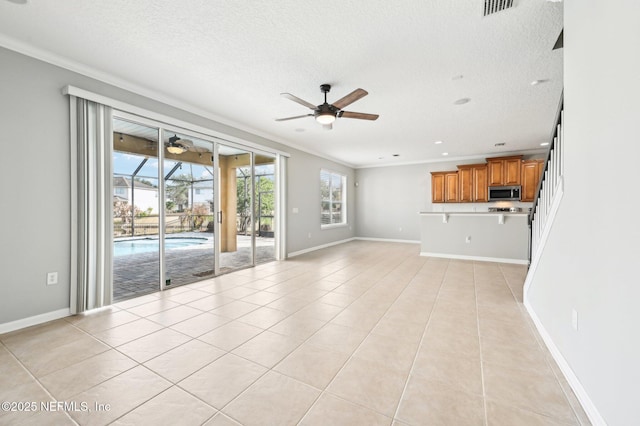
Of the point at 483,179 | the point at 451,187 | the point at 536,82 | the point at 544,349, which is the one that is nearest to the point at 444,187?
the point at 451,187

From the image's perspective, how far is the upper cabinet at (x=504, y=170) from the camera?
7117 mm

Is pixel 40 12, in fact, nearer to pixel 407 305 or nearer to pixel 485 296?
pixel 407 305

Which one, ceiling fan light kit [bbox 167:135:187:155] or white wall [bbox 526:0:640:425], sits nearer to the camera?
white wall [bbox 526:0:640:425]

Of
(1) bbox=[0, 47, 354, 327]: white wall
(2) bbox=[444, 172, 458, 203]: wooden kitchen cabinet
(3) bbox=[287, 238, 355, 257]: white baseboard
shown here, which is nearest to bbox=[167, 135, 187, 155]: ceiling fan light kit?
(1) bbox=[0, 47, 354, 327]: white wall

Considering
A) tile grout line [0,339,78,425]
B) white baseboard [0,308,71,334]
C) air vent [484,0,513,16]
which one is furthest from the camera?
white baseboard [0,308,71,334]

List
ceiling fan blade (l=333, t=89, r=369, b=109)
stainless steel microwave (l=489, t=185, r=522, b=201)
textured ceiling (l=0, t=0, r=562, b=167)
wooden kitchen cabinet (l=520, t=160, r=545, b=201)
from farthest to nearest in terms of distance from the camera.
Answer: stainless steel microwave (l=489, t=185, r=522, b=201)
wooden kitchen cabinet (l=520, t=160, r=545, b=201)
ceiling fan blade (l=333, t=89, r=369, b=109)
textured ceiling (l=0, t=0, r=562, b=167)

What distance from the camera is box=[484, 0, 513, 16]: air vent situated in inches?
80.9

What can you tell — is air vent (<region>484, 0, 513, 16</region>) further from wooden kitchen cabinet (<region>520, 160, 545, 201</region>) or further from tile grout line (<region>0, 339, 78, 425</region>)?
wooden kitchen cabinet (<region>520, 160, 545, 201</region>)

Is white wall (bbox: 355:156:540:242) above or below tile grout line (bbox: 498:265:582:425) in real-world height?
above

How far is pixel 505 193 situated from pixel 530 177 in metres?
0.68

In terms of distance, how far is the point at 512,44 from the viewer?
2602 mm

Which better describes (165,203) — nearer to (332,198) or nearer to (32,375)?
(32,375)

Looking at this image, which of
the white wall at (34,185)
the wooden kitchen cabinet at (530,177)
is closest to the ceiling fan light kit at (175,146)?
the white wall at (34,185)

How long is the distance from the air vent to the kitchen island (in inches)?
181
